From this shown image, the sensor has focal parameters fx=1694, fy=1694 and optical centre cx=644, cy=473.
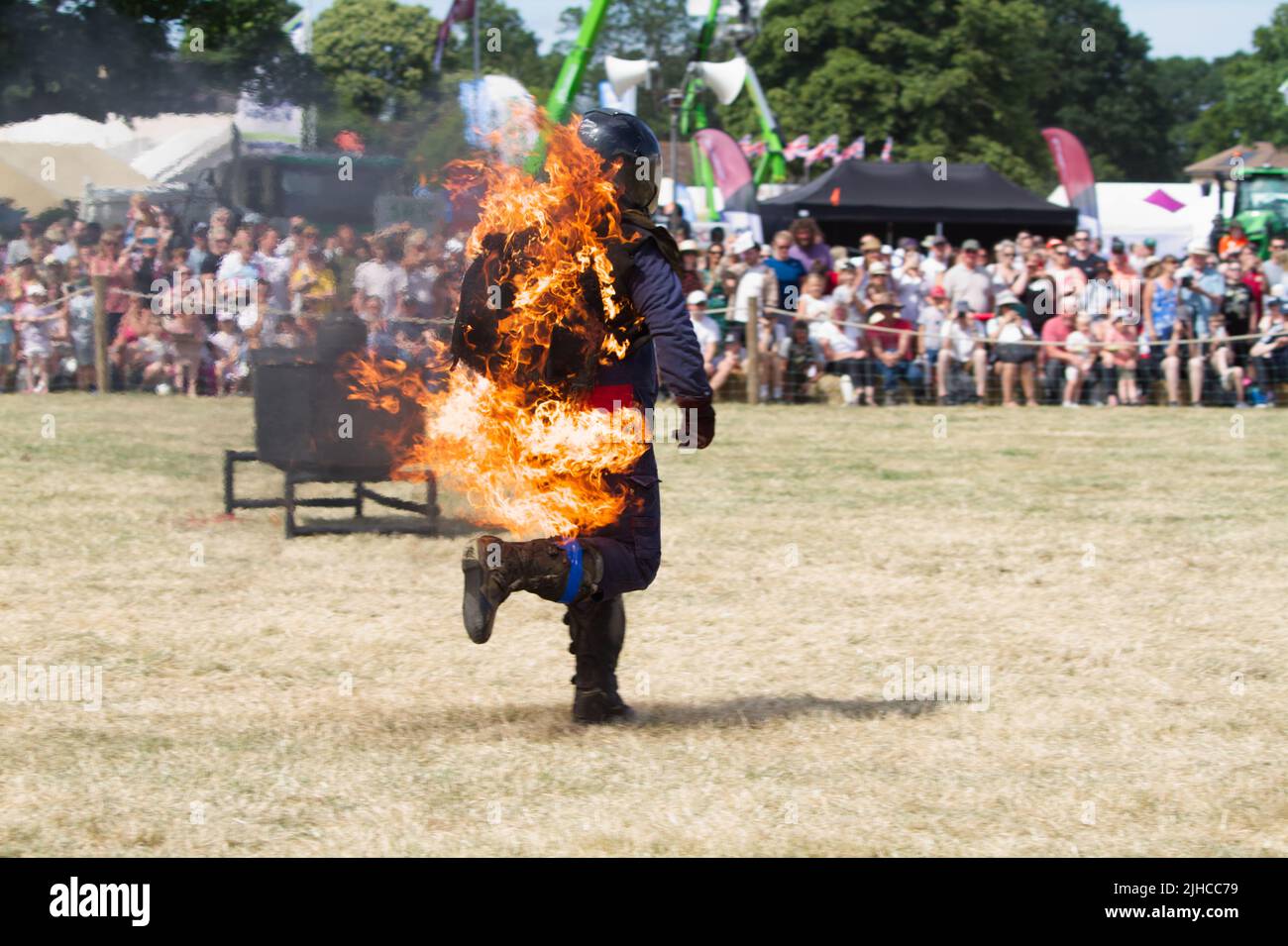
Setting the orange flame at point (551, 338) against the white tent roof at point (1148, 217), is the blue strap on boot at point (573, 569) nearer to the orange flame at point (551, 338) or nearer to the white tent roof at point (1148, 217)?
the orange flame at point (551, 338)

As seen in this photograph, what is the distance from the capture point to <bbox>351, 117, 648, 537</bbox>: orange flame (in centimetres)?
535

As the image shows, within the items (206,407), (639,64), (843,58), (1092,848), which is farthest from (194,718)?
(843,58)

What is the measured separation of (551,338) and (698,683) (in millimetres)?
1755

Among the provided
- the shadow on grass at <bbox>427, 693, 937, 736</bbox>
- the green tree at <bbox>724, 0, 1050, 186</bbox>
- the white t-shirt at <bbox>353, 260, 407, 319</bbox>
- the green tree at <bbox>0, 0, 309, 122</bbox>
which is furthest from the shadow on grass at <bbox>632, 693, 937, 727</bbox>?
the green tree at <bbox>724, 0, 1050, 186</bbox>

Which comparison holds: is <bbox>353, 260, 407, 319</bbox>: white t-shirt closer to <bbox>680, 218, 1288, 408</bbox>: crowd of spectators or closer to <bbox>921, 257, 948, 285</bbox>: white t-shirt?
<bbox>680, 218, 1288, 408</bbox>: crowd of spectators

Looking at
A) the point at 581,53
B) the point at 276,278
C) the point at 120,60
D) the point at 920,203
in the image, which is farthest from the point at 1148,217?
the point at 276,278

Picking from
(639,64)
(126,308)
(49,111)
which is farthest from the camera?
(49,111)

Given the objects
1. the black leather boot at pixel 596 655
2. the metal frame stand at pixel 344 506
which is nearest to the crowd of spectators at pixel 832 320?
the metal frame stand at pixel 344 506

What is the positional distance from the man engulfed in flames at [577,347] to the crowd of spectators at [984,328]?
12218 millimetres

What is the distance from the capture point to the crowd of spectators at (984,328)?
59.7 ft

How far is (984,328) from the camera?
18.6 metres

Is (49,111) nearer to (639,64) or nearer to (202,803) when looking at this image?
(639,64)

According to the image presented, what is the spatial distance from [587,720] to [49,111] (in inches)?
1108

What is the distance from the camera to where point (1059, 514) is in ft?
36.1
